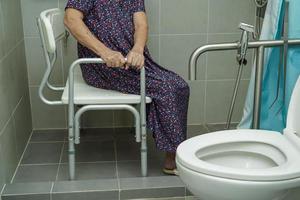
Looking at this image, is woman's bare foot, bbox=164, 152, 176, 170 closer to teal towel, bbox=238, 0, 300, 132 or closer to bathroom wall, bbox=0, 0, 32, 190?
teal towel, bbox=238, 0, 300, 132

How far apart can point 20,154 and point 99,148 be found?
428 millimetres

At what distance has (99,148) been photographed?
244 cm

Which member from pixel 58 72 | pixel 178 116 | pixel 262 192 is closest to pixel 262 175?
pixel 262 192

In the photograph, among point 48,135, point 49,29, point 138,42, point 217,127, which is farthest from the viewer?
point 217,127

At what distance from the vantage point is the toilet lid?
1377 mm

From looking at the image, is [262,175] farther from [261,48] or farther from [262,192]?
[261,48]

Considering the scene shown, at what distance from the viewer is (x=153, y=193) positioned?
77.0 inches

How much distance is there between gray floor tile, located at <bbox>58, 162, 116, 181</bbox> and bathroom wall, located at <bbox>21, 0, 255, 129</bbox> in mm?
517

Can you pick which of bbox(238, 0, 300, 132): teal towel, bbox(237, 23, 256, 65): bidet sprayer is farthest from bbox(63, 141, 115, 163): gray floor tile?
bbox(237, 23, 256, 65): bidet sprayer

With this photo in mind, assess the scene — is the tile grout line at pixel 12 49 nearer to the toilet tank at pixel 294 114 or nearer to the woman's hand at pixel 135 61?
the woman's hand at pixel 135 61

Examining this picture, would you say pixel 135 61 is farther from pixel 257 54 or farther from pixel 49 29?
pixel 257 54

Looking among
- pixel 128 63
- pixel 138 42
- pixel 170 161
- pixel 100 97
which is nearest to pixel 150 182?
pixel 170 161

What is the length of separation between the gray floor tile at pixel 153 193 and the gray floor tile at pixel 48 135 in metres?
0.77

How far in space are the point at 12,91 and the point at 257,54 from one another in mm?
1210
